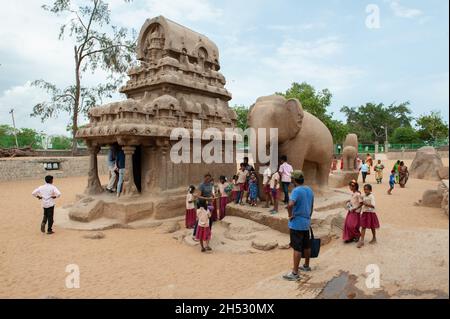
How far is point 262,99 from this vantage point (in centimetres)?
816

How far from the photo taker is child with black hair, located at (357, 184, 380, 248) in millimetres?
5230

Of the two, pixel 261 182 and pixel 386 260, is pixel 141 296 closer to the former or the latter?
pixel 386 260

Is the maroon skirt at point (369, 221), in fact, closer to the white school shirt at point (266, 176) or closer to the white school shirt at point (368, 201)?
the white school shirt at point (368, 201)

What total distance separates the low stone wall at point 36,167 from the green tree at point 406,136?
1502 inches

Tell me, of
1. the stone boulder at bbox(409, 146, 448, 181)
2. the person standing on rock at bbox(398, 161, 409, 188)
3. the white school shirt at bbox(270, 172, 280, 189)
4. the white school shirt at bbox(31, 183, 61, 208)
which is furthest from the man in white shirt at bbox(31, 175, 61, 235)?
the stone boulder at bbox(409, 146, 448, 181)

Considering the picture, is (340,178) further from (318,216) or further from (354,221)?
(354,221)

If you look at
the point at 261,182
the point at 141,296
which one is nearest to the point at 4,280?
the point at 141,296

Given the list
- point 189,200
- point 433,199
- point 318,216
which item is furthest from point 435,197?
point 189,200

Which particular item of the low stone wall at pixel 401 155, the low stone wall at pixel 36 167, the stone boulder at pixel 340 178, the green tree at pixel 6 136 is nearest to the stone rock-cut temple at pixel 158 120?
the stone boulder at pixel 340 178

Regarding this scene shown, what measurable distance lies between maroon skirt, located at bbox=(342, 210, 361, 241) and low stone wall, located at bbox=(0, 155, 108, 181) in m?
17.4

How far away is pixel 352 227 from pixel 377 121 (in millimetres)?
47841

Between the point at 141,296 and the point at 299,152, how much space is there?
515cm

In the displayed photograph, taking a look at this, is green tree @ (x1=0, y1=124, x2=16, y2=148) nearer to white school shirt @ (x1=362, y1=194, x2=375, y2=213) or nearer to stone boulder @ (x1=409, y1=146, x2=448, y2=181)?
stone boulder @ (x1=409, y1=146, x2=448, y2=181)

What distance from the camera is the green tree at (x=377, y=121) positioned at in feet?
155
